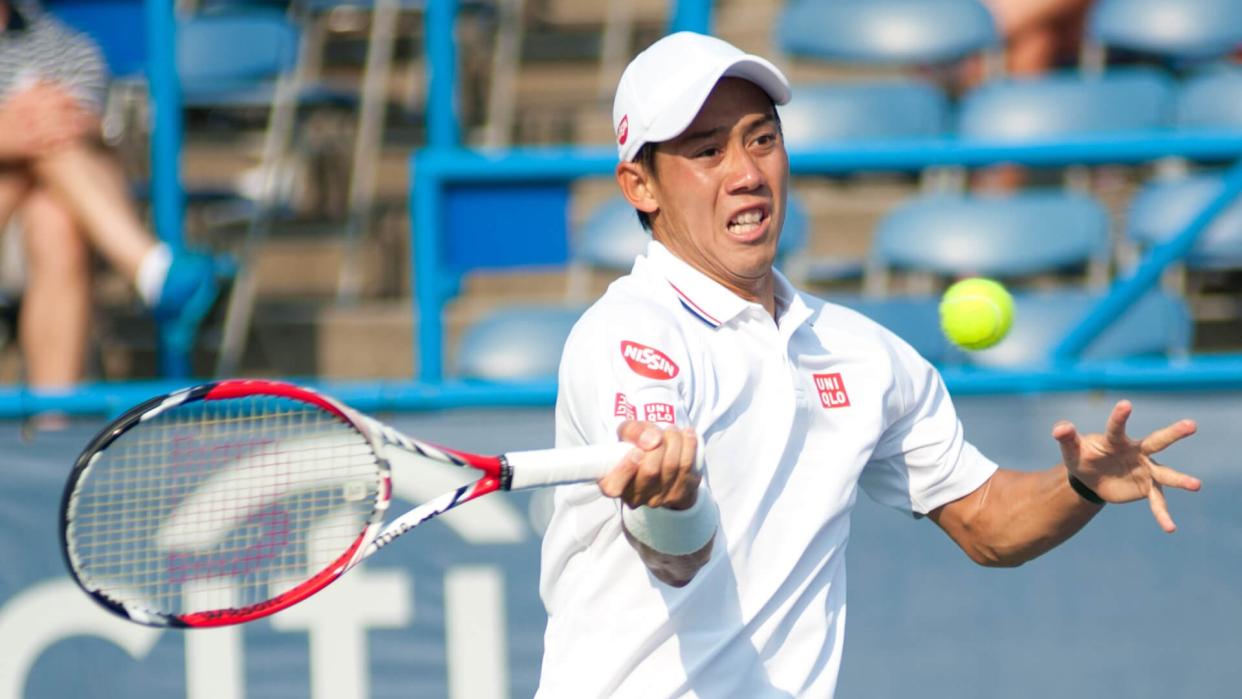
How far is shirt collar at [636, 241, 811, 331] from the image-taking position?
8.18 ft

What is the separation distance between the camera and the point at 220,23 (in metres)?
5.93

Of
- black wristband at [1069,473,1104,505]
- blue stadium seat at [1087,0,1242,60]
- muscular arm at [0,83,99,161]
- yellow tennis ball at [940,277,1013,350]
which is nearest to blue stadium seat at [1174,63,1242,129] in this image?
blue stadium seat at [1087,0,1242,60]

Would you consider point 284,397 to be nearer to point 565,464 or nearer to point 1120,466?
point 565,464

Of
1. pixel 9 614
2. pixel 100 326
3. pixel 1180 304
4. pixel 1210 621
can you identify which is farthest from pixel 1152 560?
pixel 100 326

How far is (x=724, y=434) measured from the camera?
7.96 ft

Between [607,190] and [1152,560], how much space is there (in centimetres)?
280

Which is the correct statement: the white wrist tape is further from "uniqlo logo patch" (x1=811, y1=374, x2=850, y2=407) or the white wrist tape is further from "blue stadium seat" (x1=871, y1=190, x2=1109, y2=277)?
"blue stadium seat" (x1=871, y1=190, x2=1109, y2=277)

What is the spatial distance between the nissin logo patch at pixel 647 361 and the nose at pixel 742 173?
303mm

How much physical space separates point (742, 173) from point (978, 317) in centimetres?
83

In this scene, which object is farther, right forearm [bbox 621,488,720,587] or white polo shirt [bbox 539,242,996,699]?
white polo shirt [bbox 539,242,996,699]

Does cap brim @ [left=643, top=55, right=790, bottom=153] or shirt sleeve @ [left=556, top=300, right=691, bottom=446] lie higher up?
cap brim @ [left=643, top=55, right=790, bottom=153]

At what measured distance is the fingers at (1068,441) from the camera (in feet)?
7.88

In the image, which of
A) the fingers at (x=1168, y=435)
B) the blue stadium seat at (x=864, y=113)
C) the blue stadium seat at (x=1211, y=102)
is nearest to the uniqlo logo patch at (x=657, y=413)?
the fingers at (x=1168, y=435)

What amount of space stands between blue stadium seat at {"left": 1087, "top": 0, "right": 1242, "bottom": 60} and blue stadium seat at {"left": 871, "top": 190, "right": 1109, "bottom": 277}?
2.72 feet
